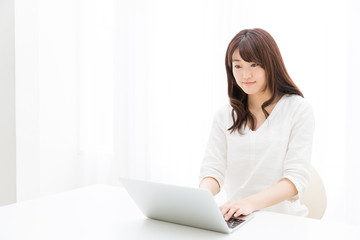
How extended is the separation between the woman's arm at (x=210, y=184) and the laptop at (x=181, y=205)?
417 millimetres

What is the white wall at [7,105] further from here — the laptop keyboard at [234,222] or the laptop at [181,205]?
the laptop keyboard at [234,222]

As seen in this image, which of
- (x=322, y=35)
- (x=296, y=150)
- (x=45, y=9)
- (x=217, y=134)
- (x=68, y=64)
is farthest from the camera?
(x=68, y=64)

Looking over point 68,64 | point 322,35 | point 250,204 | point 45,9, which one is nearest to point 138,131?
point 68,64

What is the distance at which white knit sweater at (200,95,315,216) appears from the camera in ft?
4.68

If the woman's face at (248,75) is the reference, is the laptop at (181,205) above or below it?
below

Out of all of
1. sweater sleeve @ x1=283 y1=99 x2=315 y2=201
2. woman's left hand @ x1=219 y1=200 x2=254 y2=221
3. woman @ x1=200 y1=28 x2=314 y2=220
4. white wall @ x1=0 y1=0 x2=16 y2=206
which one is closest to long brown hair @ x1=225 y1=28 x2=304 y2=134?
woman @ x1=200 y1=28 x2=314 y2=220

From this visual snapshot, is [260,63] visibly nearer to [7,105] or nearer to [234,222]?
[234,222]

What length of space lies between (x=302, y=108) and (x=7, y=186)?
241 cm

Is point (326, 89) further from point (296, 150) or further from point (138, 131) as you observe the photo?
point (138, 131)

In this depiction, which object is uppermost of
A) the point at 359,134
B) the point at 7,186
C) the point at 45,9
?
the point at 45,9

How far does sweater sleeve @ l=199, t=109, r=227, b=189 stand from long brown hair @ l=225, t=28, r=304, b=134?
71 millimetres

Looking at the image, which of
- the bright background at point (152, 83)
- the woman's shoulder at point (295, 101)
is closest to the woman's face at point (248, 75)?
the woman's shoulder at point (295, 101)

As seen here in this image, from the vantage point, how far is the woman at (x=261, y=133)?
4.70 ft

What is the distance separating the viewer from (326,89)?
2100 mm
